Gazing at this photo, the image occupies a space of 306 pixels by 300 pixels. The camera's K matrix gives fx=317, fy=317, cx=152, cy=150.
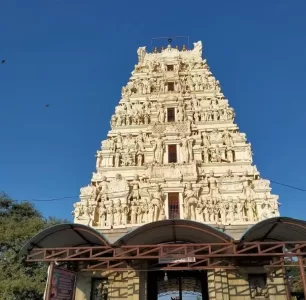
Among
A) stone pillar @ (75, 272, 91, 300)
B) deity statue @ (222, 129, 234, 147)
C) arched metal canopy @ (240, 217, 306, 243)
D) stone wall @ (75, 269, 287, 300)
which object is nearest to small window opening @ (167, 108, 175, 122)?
deity statue @ (222, 129, 234, 147)

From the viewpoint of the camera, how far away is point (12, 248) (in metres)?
24.0

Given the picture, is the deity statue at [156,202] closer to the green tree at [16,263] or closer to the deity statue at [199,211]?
the deity statue at [199,211]

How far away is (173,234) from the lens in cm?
1403

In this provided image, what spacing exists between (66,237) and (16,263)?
1173 centimetres

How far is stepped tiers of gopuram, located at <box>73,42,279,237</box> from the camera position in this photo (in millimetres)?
16750

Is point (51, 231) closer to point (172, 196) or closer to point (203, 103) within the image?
point (172, 196)

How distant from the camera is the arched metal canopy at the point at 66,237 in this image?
12617 millimetres

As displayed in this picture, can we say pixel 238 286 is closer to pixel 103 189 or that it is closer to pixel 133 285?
pixel 133 285

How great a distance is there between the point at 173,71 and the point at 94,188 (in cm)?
1131

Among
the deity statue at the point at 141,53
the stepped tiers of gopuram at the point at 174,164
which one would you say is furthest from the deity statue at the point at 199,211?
the deity statue at the point at 141,53

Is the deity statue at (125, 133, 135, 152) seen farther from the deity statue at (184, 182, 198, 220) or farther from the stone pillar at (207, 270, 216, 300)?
the stone pillar at (207, 270, 216, 300)

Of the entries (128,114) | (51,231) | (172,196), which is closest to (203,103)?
(128,114)

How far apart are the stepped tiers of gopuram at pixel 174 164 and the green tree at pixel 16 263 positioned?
7.89 m

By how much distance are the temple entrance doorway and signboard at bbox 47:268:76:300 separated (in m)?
3.98
